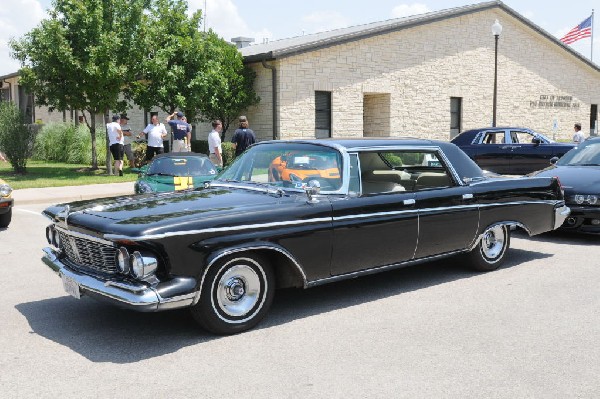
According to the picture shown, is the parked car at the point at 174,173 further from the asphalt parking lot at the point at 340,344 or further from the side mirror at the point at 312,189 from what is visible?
the side mirror at the point at 312,189

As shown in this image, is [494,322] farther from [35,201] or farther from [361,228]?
[35,201]

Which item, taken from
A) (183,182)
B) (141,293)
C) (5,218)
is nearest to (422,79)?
(183,182)

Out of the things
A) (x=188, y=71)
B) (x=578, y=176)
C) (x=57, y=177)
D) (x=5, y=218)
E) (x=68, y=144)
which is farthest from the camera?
(x=68, y=144)

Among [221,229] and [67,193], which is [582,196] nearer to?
[221,229]

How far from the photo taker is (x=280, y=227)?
16.4 ft

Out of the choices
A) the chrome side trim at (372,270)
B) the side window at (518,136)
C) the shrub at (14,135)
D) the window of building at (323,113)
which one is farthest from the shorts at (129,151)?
the chrome side trim at (372,270)

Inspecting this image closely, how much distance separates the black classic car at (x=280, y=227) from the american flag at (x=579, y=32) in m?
26.5

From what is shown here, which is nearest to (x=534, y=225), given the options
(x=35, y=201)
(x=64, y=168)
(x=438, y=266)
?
(x=438, y=266)

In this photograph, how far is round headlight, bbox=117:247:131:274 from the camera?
14.8ft

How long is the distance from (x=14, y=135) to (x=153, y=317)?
15.8 meters

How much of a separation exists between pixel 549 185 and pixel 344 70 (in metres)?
16.1

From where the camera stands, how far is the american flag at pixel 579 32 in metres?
29.9

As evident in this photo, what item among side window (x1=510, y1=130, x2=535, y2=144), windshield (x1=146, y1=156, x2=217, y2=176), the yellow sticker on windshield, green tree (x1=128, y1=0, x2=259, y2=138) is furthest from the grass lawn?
side window (x1=510, y1=130, x2=535, y2=144)

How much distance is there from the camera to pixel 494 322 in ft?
16.8
